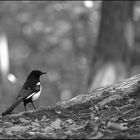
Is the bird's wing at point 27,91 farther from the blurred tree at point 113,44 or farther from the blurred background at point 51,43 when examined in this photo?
the blurred background at point 51,43

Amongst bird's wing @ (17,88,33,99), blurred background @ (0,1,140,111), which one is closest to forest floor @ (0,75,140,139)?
bird's wing @ (17,88,33,99)

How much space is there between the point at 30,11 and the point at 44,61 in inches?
179

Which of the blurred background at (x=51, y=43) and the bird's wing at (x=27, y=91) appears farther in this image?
the blurred background at (x=51, y=43)

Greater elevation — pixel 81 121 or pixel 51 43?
pixel 51 43

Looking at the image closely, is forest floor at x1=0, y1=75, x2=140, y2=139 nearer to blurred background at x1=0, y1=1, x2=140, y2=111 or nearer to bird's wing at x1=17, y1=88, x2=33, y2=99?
bird's wing at x1=17, y1=88, x2=33, y2=99

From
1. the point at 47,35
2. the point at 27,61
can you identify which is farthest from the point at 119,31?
the point at 27,61

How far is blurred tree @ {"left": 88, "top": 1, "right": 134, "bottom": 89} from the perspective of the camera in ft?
44.9

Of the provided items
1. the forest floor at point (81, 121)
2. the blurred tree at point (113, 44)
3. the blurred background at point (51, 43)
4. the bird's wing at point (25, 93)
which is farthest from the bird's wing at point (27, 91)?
the blurred background at point (51, 43)

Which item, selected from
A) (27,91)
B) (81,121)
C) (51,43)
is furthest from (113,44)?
(51,43)

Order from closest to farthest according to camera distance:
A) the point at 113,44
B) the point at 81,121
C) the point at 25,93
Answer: the point at 81,121, the point at 25,93, the point at 113,44

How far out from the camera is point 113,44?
45.5 feet

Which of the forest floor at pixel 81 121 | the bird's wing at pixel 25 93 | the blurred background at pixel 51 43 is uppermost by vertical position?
the blurred background at pixel 51 43

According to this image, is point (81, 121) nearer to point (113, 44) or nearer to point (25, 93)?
point (25, 93)

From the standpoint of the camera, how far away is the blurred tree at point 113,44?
13680mm
